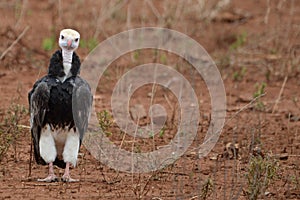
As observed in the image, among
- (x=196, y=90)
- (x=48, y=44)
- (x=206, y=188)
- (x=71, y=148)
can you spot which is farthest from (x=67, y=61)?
(x=48, y=44)

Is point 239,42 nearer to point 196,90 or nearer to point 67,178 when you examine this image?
point 196,90

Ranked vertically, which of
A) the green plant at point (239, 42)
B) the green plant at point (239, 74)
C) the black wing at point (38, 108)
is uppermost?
the green plant at point (239, 42)

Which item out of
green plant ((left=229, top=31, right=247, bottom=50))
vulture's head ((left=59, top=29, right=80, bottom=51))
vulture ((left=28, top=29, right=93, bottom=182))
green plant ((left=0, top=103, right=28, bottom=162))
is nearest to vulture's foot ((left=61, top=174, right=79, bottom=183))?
vulture ((left=28, top=29, right=93, bottom=182))

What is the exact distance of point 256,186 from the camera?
4652 millimetres

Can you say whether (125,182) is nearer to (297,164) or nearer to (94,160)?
(94,160)

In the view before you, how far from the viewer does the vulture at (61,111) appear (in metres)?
5.30

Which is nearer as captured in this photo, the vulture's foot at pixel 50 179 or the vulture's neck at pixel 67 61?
the vulture's foot at pixel 50 179

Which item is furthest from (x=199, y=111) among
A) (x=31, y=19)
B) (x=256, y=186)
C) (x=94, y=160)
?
(x=31, y=19)

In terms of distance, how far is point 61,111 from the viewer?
531 centimetres

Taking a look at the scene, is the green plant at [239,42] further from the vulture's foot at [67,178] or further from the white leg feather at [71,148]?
the vulture's foot at [67,178]

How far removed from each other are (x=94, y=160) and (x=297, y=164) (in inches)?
57.7

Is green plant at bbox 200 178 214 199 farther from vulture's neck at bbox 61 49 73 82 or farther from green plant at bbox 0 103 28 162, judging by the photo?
green plant at bbox 0 103 28 162

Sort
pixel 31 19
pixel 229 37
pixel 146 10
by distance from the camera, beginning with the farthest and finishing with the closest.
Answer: pixel 146 10 → pixel 31 19 → pixel 229 37

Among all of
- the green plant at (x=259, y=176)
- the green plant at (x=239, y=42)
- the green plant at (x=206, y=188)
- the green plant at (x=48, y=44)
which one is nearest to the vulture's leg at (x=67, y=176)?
the green plant at (x=206, y=188)
